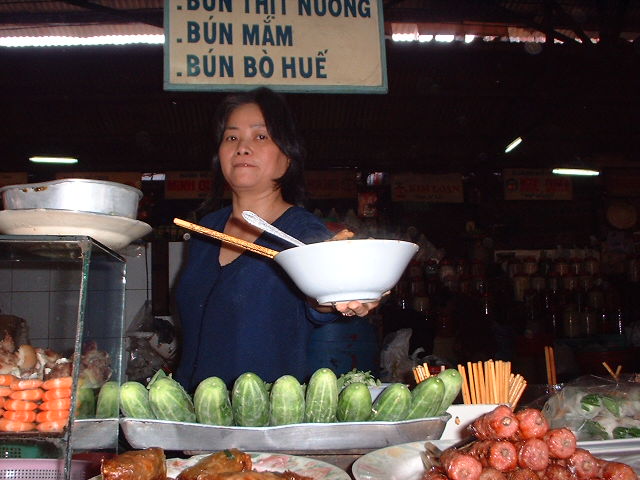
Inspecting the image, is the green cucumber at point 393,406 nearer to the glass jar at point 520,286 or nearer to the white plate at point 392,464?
the white plate at point 392,464

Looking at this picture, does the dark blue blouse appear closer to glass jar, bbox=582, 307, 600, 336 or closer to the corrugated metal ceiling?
the corrugated metal ceiling

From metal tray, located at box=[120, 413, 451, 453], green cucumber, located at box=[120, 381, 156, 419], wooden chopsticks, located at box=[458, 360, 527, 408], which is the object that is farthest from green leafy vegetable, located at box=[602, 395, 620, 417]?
green cucumber, located at box=[120, 381, 156, 419]

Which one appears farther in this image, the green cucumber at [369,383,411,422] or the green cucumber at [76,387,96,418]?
the green cucumber at [369,383,411,422]

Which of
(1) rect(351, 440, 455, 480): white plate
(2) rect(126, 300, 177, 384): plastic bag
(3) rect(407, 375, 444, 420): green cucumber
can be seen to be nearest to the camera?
(1) rect(351, 440, 455, 480): white plate

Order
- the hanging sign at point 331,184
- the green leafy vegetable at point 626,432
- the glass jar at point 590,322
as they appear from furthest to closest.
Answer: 1. the hanging sign at point 331,184
2. the glass jar at point 590,322
3. the green leafy vegetable at point 626,432

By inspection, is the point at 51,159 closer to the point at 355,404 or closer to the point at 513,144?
the point at 513,144

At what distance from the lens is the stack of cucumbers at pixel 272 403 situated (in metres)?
1.23

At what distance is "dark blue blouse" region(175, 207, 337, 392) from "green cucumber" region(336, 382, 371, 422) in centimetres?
72

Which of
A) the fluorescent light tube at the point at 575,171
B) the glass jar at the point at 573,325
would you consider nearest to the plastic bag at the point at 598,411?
the glass jar at the point at 573,325

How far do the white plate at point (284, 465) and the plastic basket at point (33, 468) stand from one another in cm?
21

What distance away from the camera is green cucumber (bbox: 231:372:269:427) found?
4.03 ft

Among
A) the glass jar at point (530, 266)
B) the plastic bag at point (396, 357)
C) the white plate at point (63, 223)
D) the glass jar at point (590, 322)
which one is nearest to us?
the white plate at point (63, 223)

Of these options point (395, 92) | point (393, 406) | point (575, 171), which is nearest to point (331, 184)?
point (395, 92)

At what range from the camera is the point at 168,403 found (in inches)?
48.3
